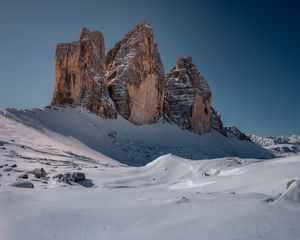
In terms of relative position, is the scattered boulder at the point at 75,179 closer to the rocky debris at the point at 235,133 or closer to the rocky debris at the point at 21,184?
the rocky debris at the point at 21,184

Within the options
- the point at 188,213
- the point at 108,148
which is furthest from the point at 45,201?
the point at 108,148

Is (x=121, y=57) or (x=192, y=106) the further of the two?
(x=192, y=106)

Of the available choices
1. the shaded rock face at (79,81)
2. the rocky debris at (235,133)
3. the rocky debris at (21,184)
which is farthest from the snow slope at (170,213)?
the rocky debris at (235,133)

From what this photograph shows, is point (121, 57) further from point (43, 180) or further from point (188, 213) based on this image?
point (188, 213)

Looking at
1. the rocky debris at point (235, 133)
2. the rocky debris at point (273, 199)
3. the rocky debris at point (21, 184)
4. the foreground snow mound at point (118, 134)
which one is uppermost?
the rocky debris at point (235, 133)

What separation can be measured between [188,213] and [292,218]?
1.43 m

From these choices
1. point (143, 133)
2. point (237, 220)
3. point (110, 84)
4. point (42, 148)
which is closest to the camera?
point (237, 220)

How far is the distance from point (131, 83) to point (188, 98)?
18384 mm

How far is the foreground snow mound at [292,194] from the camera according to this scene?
4.95 metres

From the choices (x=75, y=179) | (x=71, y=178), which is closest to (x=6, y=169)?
(x=71, y=178)

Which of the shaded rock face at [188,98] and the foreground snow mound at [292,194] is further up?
the shaded rock face at [188,98]

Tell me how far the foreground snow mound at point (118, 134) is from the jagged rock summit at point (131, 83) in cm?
244

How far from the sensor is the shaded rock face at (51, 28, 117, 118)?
140ft

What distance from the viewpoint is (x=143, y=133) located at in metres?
47.4
